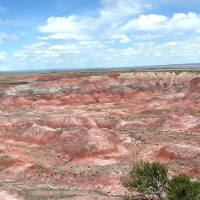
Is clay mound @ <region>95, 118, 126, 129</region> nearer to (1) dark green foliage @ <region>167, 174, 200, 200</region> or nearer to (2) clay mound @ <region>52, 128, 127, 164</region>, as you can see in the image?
(2) clay mound @ <region>52, 128, 127, 164</region>

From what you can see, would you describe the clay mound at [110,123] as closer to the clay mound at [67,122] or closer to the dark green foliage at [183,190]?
the clay mound at [67,122]

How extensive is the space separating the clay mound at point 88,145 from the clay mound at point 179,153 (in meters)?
7.15

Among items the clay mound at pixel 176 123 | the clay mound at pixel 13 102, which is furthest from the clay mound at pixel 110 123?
the clay mound at pixel 13 102

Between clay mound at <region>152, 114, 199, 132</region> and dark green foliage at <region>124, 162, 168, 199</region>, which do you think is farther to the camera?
clay mound at <region>152, 114, 199, 132</region>

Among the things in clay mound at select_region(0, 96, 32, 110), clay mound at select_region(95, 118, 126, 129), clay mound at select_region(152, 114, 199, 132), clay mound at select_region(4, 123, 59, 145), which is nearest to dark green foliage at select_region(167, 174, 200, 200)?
clay mound at select_region(4, 123, 59, 145)

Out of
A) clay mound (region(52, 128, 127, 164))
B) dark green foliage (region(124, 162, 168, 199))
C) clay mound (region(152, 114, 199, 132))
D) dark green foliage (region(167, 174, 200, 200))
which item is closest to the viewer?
dark green foliage (region(167, 174, 200, 200))

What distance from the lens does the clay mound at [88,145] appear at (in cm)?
5706

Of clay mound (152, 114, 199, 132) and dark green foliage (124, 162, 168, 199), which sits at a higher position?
dark green foliage (124, 162, 168, 199)

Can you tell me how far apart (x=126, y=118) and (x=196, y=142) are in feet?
80.3

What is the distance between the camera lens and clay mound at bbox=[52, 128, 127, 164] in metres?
57.1

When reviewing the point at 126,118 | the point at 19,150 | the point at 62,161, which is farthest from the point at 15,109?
the point at 62,161

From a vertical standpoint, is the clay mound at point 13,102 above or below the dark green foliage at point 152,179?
below

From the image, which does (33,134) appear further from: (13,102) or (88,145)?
(13,102)

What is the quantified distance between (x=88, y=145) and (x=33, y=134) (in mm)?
15073
